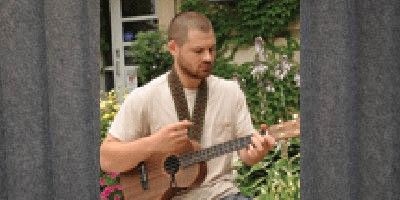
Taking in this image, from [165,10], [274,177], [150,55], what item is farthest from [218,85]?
[165,10]

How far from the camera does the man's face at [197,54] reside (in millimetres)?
2336

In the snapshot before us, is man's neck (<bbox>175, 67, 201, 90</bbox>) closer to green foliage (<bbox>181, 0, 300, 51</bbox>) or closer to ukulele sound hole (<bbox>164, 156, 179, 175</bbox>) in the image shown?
ukulele sound hole (<bbox>164, 156, 179, 175</bbox>)

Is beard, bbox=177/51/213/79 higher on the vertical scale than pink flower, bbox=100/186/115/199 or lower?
higher

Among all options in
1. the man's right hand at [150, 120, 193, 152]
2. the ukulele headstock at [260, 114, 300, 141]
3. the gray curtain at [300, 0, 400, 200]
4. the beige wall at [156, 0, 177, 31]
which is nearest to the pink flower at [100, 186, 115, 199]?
the man's right hand at [150, 120, 193, 152]

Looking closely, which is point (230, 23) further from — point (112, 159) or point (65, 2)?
point (65, 2)

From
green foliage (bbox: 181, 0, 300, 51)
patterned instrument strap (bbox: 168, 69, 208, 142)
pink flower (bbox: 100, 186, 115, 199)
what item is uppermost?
green foliage (bbox: 181, 0, 300, 51)

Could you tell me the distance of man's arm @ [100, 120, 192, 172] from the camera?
7.68 ft

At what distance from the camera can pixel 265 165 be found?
396cm

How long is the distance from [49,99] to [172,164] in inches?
32.6

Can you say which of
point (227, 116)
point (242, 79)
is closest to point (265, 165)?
point (242, 79)

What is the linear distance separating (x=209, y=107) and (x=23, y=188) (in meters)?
0.87

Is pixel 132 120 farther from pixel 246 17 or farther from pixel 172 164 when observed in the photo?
pixel 246 17

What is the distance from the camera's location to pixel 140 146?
8.04 ft

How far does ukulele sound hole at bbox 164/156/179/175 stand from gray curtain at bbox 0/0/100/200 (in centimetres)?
A: 72
